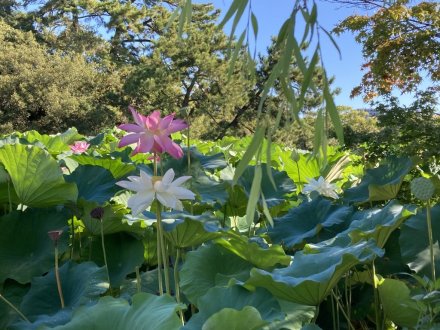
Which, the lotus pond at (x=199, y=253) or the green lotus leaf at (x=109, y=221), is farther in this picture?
the green lotus leaf at (x=109, y=221)

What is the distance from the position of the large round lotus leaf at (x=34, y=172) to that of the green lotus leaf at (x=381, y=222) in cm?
77

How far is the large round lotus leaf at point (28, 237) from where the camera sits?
145 centimetres

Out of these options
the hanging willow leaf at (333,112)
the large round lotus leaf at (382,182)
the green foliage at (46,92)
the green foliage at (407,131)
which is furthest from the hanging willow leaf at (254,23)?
the green foliage at (46,92)

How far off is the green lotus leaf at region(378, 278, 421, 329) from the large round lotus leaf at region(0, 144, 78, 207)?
2.81 ft

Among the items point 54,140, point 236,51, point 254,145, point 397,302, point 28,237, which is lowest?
point 397,302

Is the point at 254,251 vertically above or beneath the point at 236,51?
beneath

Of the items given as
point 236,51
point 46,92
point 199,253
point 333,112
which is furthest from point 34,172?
point 46,92

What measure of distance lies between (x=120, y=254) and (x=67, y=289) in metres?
0.28

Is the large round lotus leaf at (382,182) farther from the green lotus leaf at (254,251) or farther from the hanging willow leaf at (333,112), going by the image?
the hanging willow leaf at (333,112)

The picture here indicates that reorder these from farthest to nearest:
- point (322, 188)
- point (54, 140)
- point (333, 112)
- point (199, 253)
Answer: point (54, 140) < point (322, 188) < point (199, 253) < point (333, 112)

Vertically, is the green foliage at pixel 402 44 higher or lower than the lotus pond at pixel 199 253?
higher

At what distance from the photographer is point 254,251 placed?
1165 millimetres

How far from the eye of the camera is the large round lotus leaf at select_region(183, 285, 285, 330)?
91 centimetres

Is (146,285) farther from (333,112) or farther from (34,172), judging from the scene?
(333,112)
